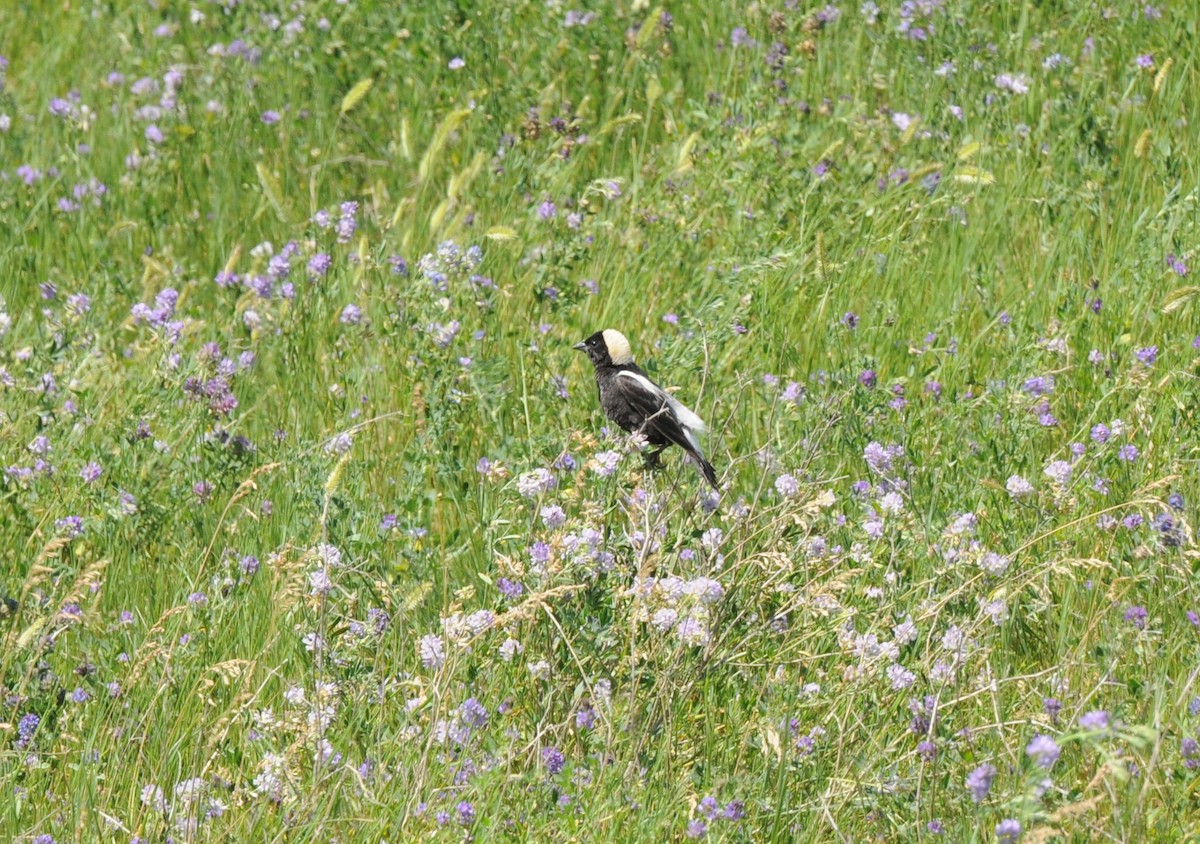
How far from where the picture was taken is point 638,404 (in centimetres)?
427

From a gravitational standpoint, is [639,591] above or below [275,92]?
above

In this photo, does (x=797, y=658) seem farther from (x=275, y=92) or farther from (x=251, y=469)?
(x=275, y=92)

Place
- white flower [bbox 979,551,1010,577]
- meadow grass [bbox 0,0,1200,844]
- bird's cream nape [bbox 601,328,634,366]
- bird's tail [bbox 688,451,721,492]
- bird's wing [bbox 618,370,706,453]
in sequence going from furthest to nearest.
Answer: bird's cream nape [bbox 601,328,634,366] < bird's wing [bbox 618,370,706,453] < bird's tail [bbox 688,451,721,492] < white flower [bbox 979,551,1010,577] < meadow grass [bbox 0,0,1200,844]

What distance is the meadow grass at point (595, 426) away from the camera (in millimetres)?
3014

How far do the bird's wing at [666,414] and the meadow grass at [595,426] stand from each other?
0.11 meters

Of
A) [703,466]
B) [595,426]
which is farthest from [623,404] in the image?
[703,466]

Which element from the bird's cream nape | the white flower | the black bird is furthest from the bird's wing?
the white flower

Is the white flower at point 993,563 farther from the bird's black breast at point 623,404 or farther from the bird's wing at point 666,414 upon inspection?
the bird's black breast at point 623,404

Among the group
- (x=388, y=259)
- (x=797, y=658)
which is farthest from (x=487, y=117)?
(x=797, y=658)

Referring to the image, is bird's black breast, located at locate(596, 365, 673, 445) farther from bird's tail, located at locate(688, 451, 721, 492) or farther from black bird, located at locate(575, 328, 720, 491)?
bird's tail, located at locate(688, 451, 721, 492)

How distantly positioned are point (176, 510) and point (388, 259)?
132cm

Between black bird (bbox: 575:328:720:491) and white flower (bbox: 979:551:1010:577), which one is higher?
white flower (bbox: 979:551:1010:577)

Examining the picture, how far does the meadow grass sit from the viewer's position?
3.01m

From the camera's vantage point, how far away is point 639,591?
3.02m
